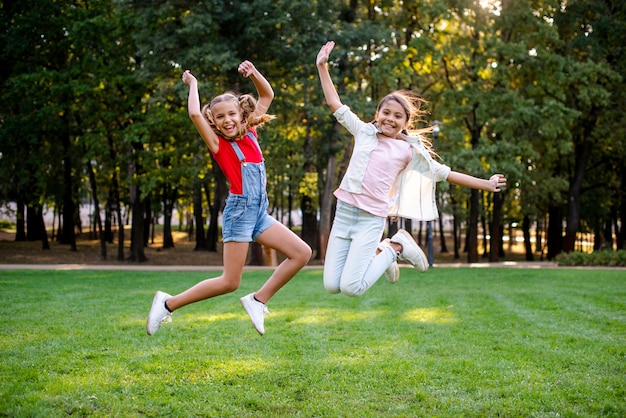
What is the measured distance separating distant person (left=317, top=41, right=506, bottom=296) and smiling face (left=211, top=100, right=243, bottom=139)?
2.58 feet

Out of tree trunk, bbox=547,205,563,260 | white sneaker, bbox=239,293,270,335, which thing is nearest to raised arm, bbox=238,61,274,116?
white sneaker, bbox=239,293,270,335

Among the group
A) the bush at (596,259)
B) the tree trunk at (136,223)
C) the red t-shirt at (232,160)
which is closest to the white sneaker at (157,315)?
the red t-shirt at (232,160)

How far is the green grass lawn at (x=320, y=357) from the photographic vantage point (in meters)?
5.51

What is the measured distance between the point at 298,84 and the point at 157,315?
1672 centimetres

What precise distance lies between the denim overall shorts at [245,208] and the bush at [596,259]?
19.9 meters

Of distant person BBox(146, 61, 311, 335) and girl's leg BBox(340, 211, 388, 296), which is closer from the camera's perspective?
distant person BBox(146, 61, 311, 335)

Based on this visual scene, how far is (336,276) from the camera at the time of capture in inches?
224

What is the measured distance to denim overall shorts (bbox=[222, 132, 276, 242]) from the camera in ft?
17.7

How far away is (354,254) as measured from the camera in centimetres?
568

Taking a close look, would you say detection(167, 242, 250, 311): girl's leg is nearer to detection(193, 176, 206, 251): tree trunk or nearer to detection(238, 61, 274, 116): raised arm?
detection(238, 61, 274, 116): raised arm

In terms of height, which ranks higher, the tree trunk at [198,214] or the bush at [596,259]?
the tree trunk at [198,214]

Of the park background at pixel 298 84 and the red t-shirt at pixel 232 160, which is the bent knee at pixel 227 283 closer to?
the red t-shirt at pixel 232 160

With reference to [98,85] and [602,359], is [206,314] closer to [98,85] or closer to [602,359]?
[602,359]

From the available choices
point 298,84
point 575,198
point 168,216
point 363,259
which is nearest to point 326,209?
point 298,84
